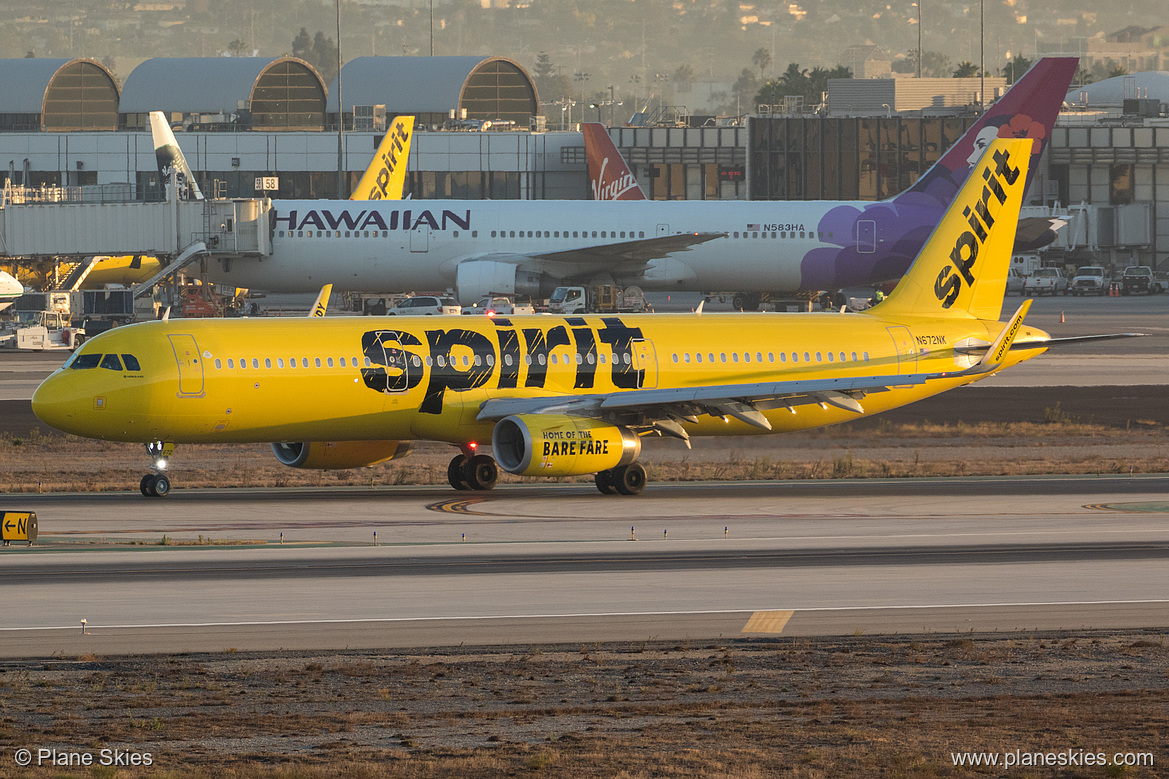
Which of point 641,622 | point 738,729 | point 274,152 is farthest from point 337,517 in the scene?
point 274,152

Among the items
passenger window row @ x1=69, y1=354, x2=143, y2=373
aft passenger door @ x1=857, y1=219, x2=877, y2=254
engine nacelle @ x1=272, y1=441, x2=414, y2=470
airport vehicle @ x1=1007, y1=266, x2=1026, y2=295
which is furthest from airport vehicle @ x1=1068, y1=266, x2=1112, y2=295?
passenger window row @ x1=69, y1=354, x2=143, y2=373

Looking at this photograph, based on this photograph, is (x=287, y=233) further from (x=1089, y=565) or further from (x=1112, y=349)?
(x=1089, y=565)

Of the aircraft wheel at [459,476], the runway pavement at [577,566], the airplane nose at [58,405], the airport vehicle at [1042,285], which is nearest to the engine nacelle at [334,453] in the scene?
the runway pavement at [577,566]

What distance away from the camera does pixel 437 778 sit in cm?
1573

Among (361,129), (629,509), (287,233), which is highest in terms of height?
(361,129)

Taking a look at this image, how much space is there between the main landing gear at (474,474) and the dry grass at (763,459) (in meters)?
2.16

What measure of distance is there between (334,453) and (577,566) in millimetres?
12190

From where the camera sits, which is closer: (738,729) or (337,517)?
(738,729)

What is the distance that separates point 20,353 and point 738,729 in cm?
6655

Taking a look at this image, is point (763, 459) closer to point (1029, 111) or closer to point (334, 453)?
point (334, 453)

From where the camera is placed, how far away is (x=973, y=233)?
44094 millimetres

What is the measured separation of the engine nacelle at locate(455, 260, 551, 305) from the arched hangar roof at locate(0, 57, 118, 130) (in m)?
81.3

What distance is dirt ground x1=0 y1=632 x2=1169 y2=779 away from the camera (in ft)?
53.6

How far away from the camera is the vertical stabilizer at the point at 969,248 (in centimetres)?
4384
